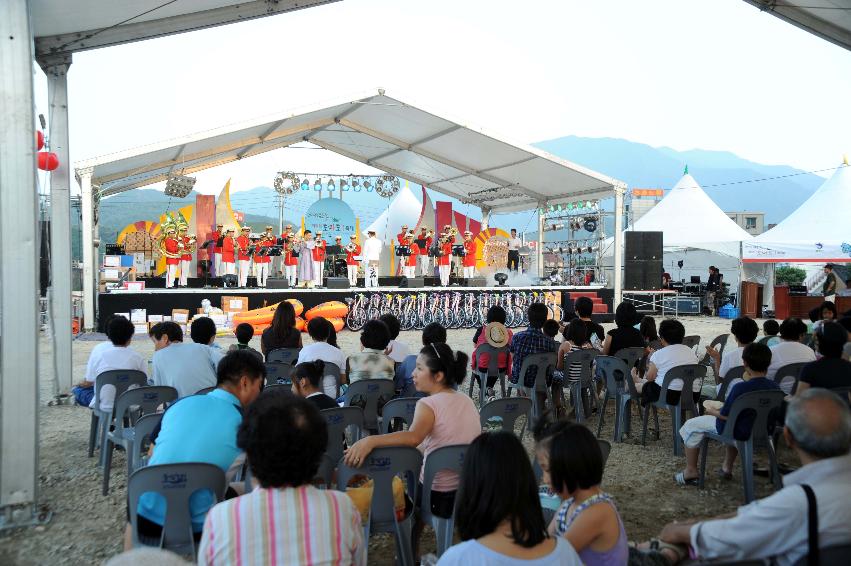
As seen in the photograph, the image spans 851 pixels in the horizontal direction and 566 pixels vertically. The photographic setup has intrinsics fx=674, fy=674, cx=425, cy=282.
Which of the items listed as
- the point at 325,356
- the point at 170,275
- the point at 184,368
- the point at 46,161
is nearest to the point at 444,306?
the point at 170,275

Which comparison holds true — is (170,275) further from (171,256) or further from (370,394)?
(370,394)

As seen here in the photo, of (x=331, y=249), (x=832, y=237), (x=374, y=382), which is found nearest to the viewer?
(x=374, y=382)

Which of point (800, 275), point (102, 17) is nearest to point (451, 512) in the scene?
point (102, 17)

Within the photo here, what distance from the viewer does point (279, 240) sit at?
628 inches

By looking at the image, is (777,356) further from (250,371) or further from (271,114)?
(271,114)

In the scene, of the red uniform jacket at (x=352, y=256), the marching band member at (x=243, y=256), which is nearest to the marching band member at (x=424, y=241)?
the red uniform jacket at (x=352, y=256)

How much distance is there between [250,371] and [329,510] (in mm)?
1106

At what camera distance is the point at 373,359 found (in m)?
4.36

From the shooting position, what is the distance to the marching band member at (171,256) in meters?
14.2

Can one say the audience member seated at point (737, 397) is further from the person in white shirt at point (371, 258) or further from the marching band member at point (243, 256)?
the marching band member at point (243, 256)

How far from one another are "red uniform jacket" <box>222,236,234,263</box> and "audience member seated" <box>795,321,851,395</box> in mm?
13335

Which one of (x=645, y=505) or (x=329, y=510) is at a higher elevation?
(x=329, y=510)

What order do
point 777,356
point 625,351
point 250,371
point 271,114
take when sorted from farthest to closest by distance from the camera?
1. point 271,114
2. point 625,351
3. point 777,356
4. point 250,371

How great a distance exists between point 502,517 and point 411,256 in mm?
15280
